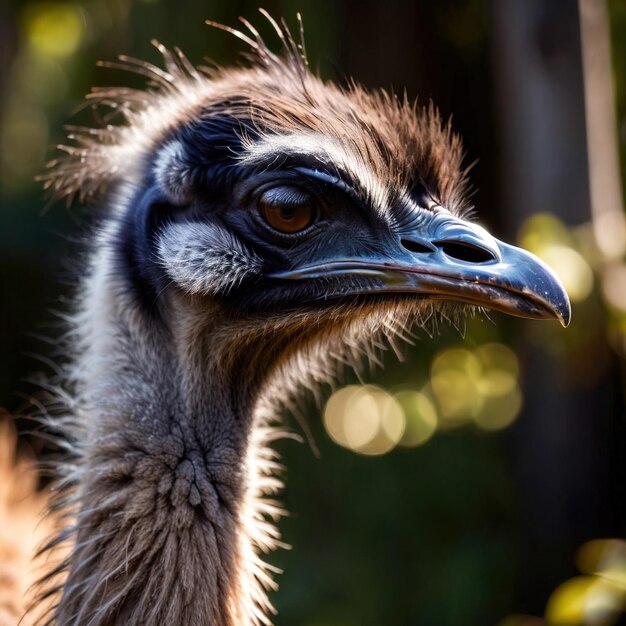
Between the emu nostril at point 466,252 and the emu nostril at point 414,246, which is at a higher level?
the emu nostril at point 414,246

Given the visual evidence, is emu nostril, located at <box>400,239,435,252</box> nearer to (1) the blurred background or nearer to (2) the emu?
(2) the emu

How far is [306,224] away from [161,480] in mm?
775

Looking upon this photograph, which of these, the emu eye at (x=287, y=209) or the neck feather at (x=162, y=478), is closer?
the neck feather at (x=162, y=478)

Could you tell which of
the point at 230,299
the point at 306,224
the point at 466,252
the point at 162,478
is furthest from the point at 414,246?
the point at 162,478

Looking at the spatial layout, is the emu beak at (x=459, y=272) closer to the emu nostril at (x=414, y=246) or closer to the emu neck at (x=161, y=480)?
the emu nostril at (x=414, y=246)

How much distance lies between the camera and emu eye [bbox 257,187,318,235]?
262 cm

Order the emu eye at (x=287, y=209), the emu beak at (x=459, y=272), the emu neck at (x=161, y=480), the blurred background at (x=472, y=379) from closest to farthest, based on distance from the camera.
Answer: the emu beak at (x=459, y=272) → the emu neck at (x=161, y=480) → the emu eye at (x=287, y=209) → the blurred background at (x=472, y=379)

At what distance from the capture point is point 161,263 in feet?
9.14

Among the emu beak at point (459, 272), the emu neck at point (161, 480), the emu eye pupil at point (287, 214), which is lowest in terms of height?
the emu neck at point (161, 480)

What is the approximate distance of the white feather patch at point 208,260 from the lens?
2693 mm

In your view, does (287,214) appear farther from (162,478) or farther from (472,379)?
(472,379)

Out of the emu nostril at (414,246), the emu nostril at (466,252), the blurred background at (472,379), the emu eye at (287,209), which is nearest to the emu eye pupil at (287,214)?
the emu eye at (287,209)

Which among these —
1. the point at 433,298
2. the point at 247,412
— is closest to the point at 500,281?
the point at 433,298

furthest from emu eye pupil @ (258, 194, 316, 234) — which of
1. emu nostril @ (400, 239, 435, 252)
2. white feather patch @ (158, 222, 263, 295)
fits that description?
emu nostril @ (400, 239, 435, 252)
